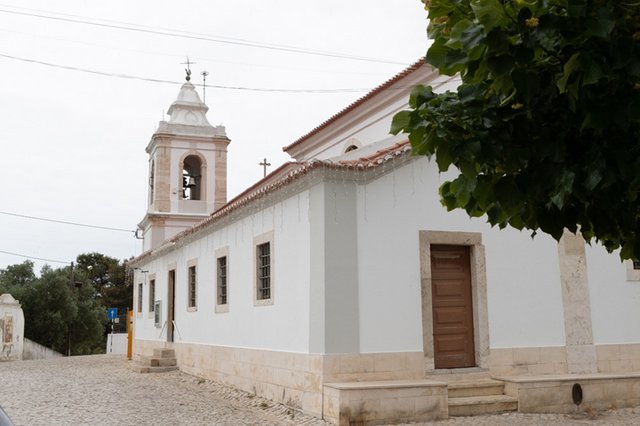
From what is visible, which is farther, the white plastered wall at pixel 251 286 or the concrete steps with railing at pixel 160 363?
the concrete steps with railing at pixel 160 363

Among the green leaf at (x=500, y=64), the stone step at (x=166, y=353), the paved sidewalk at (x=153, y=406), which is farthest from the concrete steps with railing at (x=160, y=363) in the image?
the green leaf at (x=500, y=64)

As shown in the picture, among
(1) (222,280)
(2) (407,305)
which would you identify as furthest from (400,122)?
(1) (222,280)

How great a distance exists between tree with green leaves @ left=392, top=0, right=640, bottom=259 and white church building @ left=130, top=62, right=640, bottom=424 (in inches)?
179

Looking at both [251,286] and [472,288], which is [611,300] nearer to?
[472,288]

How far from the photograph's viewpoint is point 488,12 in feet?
9.20

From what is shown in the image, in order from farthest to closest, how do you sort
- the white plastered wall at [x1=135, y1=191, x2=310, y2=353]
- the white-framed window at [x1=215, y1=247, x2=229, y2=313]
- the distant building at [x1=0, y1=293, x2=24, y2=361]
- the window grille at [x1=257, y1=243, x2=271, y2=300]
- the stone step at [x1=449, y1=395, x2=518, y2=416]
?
the distant building at [x1=0, y1=293, x2=24, y2=361] < the white-framed window at [x1=215, y1=247, x2=229, y2=313] < the window grille at [x1=257, y1=243, x2=271, y2=300] < the white plastered wall at [x1=135, y1=191, x2=310, y2=353] < the stone step at [x1=449, y1=395, x2=518, y2=416]

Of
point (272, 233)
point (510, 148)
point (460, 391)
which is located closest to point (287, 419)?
point (460, 391)

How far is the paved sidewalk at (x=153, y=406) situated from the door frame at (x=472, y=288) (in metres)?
1.08

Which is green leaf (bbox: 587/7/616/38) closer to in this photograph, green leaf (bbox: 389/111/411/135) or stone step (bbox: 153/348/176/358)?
green leaf (bbox: 389/111/411/135)

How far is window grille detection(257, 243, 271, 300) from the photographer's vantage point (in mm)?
10203

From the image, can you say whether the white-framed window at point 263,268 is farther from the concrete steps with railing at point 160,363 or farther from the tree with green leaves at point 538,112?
the tree with green leaves at point 538,112

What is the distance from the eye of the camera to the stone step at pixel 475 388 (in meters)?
8.30

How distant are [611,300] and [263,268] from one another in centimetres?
543

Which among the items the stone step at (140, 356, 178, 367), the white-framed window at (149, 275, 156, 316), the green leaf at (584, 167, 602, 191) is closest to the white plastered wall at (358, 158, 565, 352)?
the green leaf at (584, 167, 602, 191)
